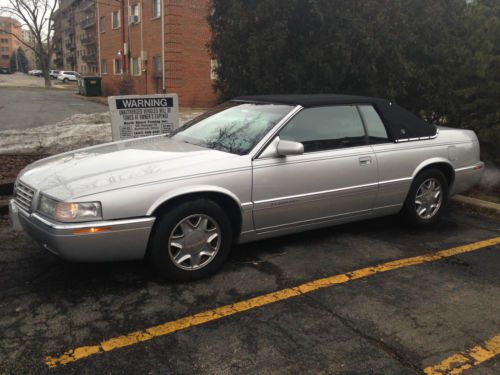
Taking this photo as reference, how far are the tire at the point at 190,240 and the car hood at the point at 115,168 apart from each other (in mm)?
289

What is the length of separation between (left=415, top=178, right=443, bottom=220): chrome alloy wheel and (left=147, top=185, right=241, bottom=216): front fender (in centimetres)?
225

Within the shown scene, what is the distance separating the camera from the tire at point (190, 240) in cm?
348

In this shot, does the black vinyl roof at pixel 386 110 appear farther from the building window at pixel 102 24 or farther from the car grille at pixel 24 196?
the building window at pixel 102 24

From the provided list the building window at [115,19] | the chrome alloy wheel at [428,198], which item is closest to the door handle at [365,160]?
the chrome alloy wheel at [428,198]

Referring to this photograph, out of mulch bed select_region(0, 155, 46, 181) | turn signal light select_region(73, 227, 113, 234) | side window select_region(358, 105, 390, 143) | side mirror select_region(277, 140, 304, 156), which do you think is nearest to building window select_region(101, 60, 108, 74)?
mulch bed select_region(0, 155, 46, 181)

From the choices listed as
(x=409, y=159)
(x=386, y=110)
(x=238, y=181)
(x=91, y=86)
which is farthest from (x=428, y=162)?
(x=91, y=86)

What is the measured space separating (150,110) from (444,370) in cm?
511

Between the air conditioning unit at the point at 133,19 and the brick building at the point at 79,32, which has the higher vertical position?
the brick building at the point at 79,32

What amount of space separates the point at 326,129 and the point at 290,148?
74 centimetres

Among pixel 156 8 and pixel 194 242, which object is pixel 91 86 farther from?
pixel 194 242

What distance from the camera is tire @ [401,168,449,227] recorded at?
194 inches

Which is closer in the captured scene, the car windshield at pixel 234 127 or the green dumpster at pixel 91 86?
the car windshield at pixel 234 127

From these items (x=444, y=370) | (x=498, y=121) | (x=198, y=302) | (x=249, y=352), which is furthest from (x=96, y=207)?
(x=498, y=121)

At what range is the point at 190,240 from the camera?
362 cm
